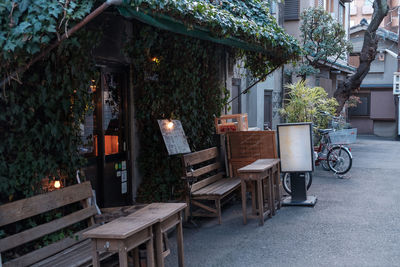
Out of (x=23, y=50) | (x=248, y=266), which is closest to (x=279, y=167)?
(x=248, y=266)

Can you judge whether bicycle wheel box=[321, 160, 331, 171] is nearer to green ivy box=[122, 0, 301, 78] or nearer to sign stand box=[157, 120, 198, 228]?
green ivy box=[122, 0, 301, 78]

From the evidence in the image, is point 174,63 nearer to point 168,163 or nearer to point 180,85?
point 180,85

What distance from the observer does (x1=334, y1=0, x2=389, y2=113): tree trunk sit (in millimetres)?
18281

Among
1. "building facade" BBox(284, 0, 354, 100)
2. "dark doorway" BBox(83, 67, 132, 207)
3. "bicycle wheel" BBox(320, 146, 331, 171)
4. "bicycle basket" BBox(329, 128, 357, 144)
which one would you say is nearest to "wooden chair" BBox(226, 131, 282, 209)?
"dark doorway" BBox(83, 67, 132, 207)

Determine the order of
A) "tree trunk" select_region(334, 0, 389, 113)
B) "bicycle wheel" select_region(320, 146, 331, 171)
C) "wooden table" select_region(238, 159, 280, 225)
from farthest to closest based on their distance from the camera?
1. "tree trunk" select_region(334, 0, 389, 113)
2. "bicycle wheel" select_region(320, 146, 331, 171)
3. "wooden table" select_region(238, 159, 280, 225)

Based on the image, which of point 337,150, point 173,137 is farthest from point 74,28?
point 337,150

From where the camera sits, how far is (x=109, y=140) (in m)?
7.25

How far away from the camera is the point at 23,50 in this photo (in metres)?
4.31

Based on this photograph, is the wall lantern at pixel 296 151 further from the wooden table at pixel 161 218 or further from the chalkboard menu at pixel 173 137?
the wooden table at pixel 161 218

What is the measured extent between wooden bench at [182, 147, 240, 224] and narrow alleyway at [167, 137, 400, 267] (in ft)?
1.08

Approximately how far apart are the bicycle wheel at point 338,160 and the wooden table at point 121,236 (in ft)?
27.6

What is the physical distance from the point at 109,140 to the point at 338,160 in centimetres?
679

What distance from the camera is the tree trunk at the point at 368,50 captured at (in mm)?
18281

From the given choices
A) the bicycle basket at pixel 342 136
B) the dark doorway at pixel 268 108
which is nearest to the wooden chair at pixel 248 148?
the bicycle basket at pixel 342 136
